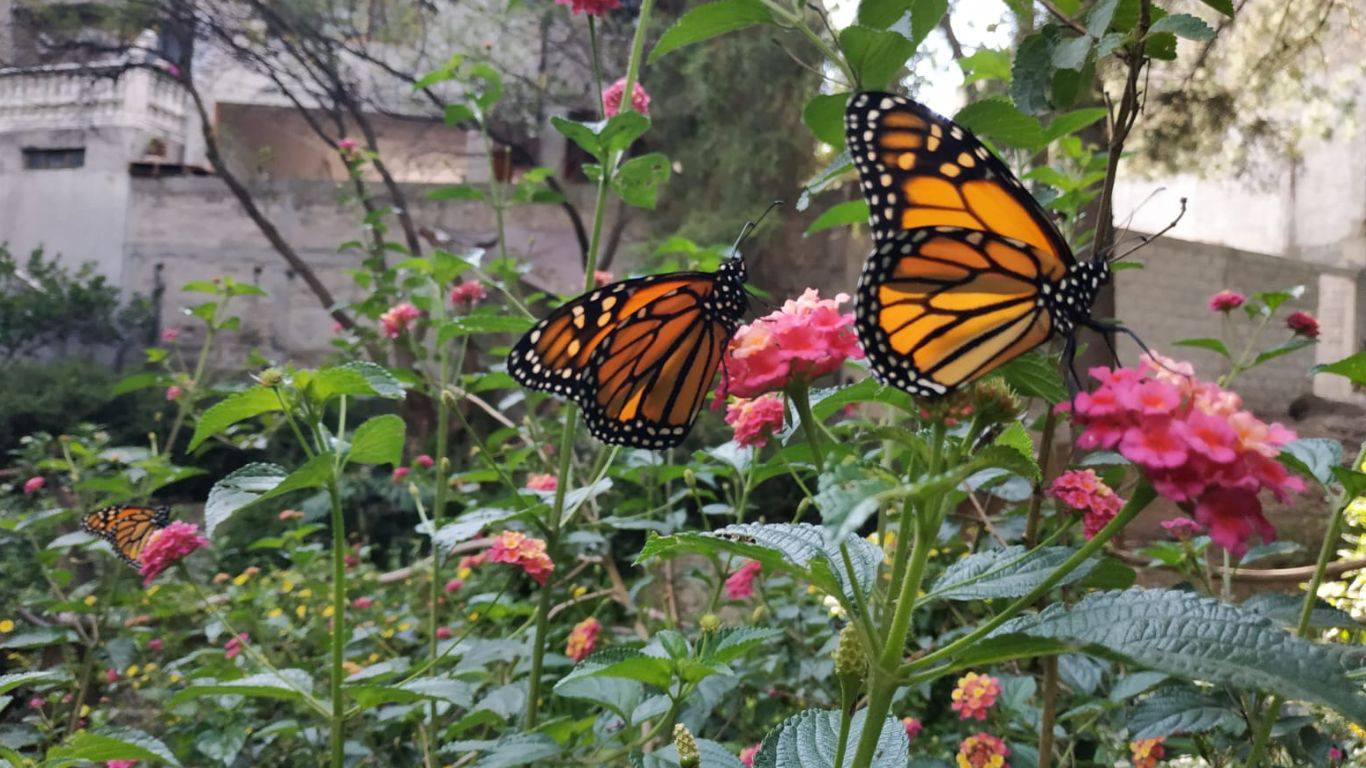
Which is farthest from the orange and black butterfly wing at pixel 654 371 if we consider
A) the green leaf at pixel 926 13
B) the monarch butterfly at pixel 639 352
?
the green leaf at pixel 926 13

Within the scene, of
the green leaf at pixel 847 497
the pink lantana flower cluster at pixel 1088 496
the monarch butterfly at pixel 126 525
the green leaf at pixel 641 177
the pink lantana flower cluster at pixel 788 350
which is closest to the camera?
the green leaf at pixel 847 497

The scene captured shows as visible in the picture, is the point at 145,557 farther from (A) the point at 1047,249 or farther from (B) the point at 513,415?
(B) the point at 513,415

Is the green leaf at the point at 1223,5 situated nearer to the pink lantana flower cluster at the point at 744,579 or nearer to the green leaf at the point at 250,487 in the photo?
the green leaf at the point at 250,487

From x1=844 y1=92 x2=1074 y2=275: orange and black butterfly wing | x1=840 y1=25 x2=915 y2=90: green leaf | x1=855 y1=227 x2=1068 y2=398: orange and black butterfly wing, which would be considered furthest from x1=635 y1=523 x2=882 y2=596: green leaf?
x1=840 y1=25 x2=915 y2=90: green leaf

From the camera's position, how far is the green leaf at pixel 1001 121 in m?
0.85

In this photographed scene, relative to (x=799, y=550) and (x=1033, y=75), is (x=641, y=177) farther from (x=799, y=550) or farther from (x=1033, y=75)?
(x=799, y=550)

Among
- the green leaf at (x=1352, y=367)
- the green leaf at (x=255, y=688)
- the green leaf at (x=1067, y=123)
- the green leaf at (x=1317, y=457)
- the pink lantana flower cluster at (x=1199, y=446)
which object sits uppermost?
the green leaf at (x=1067, y=123)

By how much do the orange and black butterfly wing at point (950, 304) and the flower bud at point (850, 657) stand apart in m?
0.18

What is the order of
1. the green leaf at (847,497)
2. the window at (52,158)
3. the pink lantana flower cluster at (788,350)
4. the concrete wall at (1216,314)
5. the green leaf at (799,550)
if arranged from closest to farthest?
the green leaf at (847,497) < the green leaf at (799,550) < the pink lantana flower cluster at (788,350) < the window at (52,158) < the concrete wall at (1216,314)

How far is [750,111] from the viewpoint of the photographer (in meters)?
5.25

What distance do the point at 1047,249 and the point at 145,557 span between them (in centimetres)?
145

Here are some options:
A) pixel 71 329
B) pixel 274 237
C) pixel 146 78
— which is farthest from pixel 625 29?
pixel 71 329

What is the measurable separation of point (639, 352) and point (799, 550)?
0.75 metres

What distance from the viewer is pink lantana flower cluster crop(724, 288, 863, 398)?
2.33ft
